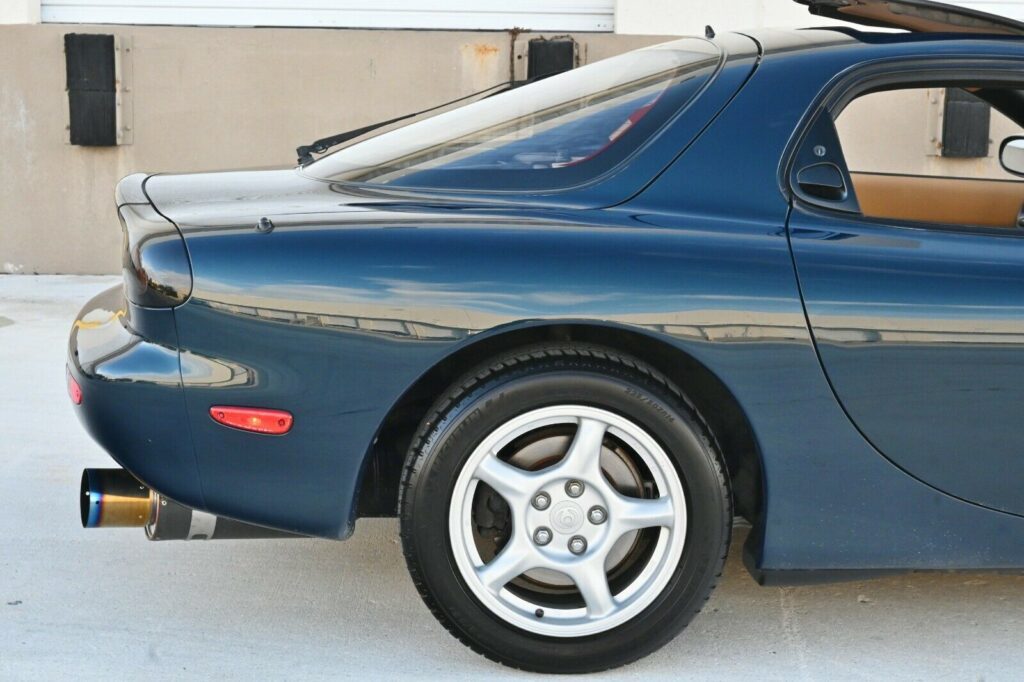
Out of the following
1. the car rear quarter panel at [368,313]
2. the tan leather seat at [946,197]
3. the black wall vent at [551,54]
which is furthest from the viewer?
the black wall vent at [551,54]

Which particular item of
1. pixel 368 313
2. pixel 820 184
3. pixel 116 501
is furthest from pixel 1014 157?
pixel 116 501

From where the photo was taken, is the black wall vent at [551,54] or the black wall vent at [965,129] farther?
the black wall vent at [551,54]

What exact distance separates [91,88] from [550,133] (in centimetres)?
556

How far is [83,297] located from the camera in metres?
7.34

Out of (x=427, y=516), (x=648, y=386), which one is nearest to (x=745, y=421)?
(x=648, y=386)

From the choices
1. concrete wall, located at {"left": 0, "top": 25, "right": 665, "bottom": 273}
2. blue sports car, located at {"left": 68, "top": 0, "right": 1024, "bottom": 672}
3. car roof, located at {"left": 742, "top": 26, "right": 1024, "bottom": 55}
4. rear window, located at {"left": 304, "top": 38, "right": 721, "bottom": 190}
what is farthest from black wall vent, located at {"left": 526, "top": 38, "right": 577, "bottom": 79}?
blue sports car, located at {"left": 68, "top": 0, "right": 1024, "bottom": 672}

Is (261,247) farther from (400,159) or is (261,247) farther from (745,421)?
(745,421)

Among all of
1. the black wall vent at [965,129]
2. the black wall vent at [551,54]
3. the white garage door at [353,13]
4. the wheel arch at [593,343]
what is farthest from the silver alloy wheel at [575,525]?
the white garage door at [353,13]

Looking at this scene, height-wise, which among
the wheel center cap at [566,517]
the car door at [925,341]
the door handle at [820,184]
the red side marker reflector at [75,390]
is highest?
the door handle at [820,184]

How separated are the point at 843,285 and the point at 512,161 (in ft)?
2.57

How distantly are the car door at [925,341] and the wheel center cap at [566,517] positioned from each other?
23.4 inches

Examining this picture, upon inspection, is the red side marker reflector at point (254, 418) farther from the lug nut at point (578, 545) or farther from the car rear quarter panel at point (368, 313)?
the lug nut at point (578, 545)

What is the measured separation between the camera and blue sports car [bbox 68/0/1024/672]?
8.73 feet

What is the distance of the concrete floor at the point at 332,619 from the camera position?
2.88 meters
